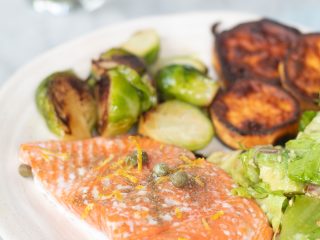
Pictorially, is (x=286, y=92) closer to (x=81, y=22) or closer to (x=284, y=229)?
(x=284, y=229)

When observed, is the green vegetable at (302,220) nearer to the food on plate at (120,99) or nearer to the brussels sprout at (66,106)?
the food on plate at (120,99)

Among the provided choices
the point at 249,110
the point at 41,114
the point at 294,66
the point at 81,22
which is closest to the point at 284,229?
the point at 249,110

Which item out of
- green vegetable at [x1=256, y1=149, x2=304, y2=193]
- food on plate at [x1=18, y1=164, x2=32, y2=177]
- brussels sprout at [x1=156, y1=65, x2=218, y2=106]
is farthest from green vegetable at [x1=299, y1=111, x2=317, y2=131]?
food on plate at [x1=18, y1=164, x2=32, y2=177]

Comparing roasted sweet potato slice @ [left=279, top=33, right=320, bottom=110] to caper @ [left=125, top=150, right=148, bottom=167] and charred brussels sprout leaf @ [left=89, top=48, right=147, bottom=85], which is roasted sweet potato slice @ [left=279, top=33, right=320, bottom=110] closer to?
charred brussels sprout leaf @ [left=89, top=48, right=147, bottom=85]

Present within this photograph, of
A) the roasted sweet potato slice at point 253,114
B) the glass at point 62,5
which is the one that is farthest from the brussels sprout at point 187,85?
the glass at point 62,5

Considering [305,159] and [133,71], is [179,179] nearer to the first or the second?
[305,159]

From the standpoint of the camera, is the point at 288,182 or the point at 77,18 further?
the point at 77,18

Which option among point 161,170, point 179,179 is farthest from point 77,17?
point 179,179
